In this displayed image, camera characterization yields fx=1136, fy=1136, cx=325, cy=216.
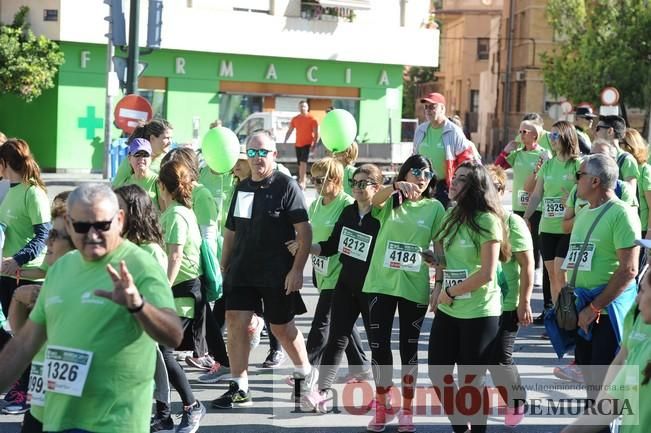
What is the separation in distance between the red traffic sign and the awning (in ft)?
66.4

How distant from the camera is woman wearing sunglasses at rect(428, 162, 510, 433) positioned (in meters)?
6.45

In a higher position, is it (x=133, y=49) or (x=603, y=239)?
(x=133, y=49)

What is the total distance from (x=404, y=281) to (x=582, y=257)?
111 centimetres

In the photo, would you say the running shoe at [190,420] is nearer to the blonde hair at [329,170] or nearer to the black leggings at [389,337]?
the black leggings at [389,337]

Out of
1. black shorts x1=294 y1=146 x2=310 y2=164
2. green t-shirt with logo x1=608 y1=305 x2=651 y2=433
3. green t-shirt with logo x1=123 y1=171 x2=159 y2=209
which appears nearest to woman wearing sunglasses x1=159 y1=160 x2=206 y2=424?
green t-shirt with logo x1=123 y1=171 x2=159 y2=209

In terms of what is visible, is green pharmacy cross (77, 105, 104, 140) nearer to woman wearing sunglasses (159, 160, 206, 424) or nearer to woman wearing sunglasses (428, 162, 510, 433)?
woman wearing sunglasses (159, 160, 206, 424)

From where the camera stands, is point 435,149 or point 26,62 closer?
point 435,149

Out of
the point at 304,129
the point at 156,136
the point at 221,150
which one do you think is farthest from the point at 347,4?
the point at 221,150

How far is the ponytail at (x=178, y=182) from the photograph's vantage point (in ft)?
24.1

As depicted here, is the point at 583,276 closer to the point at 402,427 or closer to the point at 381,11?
the point at 402,427

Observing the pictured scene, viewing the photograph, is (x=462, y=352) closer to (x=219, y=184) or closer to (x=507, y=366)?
(x=507, y=366)

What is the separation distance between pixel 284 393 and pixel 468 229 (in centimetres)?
244

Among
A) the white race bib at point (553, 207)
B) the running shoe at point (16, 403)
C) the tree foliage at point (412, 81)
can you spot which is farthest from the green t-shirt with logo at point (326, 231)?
the tree foliage at point (412, 81)

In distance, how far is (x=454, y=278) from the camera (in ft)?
21.5
